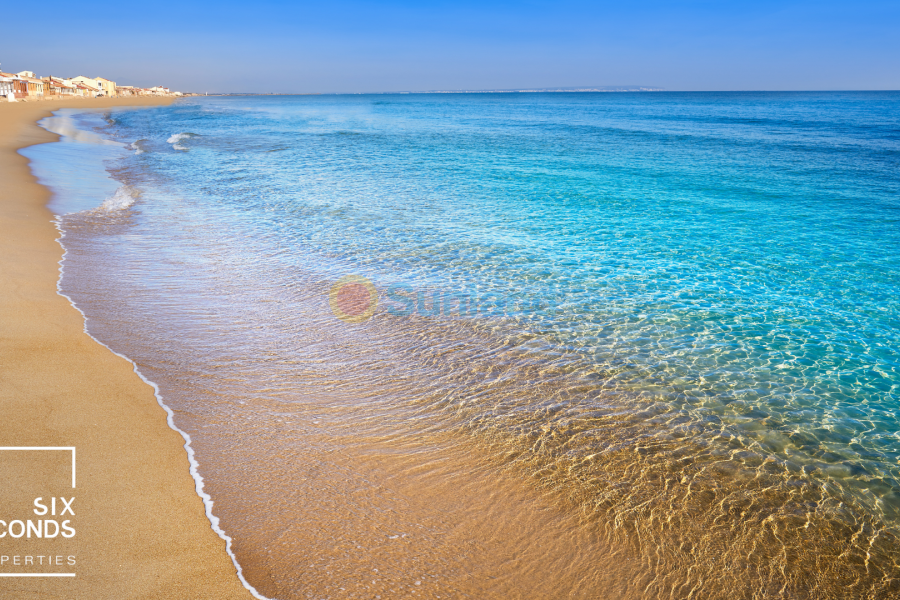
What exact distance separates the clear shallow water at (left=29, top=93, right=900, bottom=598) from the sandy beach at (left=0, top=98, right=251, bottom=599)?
28 cm

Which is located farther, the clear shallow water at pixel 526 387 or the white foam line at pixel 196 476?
the clear shallow water at pixel 526 387

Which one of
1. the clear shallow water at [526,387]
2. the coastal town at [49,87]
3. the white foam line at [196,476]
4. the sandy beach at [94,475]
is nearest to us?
the sandy beach at [94,475]

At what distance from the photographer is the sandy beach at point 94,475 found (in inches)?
129

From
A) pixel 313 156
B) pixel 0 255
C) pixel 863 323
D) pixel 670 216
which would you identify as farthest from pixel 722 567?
pixel 313 156

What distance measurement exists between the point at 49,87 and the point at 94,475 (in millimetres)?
121886

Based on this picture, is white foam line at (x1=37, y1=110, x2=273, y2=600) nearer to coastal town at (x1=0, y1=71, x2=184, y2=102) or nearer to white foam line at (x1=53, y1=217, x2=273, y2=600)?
white foam line at (x1=53, y1=217, x2=273, y2=600)

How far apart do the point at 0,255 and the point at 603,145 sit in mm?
29507

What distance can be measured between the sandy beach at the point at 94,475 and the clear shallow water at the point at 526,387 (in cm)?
28

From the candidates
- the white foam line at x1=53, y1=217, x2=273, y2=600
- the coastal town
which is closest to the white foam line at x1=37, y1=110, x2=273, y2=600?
the white foam line at x1=53, y1=217, x2=273, y2=600

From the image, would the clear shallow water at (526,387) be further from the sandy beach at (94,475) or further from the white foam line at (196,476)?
the sandy beach at (94,475)

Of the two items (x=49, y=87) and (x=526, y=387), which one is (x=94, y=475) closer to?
→ (x=526, y=387)

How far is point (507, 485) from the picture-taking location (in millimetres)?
4426

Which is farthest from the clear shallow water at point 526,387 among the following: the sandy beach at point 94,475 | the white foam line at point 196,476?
the sandy beach at point 94,475

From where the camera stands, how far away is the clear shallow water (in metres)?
3.75
